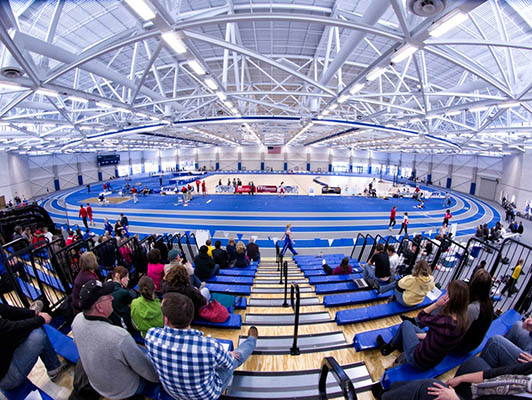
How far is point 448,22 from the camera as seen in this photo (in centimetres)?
363

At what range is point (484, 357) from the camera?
2.36 metres

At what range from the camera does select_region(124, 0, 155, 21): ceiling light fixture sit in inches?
129

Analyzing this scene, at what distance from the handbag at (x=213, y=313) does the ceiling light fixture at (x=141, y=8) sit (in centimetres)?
480

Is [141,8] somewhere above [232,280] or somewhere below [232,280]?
above

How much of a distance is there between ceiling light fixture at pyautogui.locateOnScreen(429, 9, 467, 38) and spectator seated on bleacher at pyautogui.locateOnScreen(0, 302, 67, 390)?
7.06 meters

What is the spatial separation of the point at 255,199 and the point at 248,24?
667 inches

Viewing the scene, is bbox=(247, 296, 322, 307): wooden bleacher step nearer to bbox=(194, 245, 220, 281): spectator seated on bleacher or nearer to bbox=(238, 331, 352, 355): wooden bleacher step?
bbox=(238, 331, 352, 355): wooden bleacher step

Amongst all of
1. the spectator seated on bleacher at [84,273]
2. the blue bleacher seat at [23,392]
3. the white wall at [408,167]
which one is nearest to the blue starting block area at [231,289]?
the spectator seated on bleacher at [84,273]

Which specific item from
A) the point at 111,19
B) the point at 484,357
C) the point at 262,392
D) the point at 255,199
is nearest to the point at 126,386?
the point at 262,392

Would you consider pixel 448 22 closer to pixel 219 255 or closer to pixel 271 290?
pixel 271 290

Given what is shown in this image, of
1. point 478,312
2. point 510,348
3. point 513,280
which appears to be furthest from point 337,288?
point 513,280

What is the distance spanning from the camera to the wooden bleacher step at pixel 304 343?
3.11 metres

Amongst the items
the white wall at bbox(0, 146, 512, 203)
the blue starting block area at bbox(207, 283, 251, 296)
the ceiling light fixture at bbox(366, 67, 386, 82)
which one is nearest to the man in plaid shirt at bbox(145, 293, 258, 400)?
the blue starting block area at bbox(207, 283, 251, 296)

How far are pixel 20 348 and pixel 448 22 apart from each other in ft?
24.1
